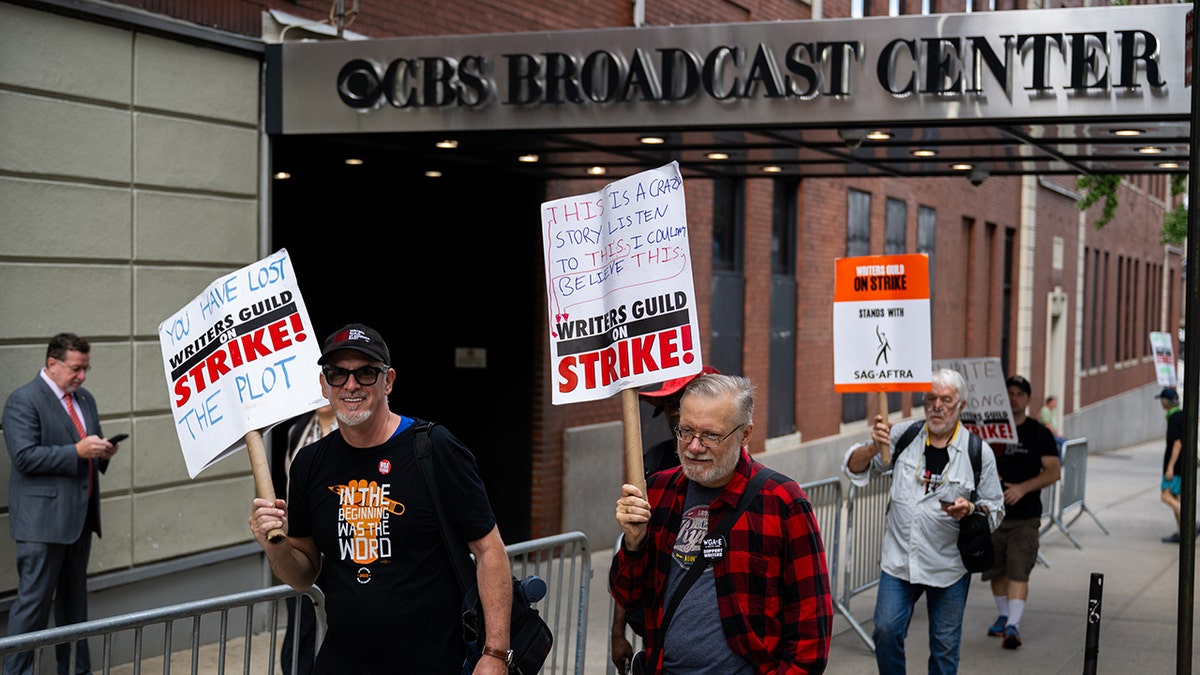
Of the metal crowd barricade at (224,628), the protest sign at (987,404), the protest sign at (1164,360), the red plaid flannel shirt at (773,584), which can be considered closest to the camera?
the red plaid flannel shirt at (773,584)

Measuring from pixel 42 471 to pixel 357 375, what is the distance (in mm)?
3995

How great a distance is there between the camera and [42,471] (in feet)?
25.0

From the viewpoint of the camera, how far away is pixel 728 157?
1202cm

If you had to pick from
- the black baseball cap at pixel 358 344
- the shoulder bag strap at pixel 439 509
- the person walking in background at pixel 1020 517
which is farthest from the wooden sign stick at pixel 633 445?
the person walking in background at pixel 1020 517

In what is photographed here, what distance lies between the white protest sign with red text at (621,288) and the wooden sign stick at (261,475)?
1031mm

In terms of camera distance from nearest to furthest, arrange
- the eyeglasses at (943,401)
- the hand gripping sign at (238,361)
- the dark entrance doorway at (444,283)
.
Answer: the hand gripping sign at (238,361) < the eyeglasses at (943,401) < the dark entrance doorway at (444,283)

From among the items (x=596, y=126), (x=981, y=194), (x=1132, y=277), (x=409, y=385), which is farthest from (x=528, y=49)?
(x=1132, y=277)

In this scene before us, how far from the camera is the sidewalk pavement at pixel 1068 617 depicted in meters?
9.66

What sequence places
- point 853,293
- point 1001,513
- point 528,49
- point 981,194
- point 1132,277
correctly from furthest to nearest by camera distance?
point 1132,277
point 981,194
point 528,49
point 853,293
point 1001,513

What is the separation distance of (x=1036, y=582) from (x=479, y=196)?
6397mm

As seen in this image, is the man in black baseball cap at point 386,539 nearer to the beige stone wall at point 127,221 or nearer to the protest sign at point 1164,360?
the beige stone wall at point 127,221

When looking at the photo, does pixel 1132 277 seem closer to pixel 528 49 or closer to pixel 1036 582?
pixel 1036 582

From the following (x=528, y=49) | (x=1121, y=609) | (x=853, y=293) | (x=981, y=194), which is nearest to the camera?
(x=853, y=293)

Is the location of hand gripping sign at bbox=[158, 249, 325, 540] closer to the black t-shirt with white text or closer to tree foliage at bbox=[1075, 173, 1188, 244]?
the black t-shirt with white text
